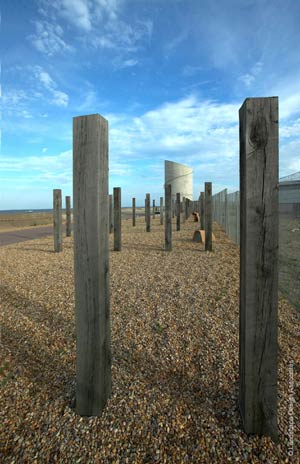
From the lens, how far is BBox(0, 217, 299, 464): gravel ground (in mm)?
1366

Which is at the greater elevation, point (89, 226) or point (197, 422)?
point (89, 226)

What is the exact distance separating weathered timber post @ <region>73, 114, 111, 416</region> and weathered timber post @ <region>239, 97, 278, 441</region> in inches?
31.5

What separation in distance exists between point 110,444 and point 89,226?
118 centimetres

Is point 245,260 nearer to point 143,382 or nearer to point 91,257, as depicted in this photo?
point 91,257

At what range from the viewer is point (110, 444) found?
4.54 feet

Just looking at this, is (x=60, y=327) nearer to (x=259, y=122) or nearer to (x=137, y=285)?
(x=137, y=285)

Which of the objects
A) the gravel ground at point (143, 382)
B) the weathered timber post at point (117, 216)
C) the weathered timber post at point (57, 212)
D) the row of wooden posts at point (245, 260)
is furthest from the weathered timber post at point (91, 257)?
the weathered timber post at point (57, 212)

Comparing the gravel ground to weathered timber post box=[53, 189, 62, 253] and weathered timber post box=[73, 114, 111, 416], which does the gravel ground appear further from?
weathered timber post box=[53, 189, 62, 253]

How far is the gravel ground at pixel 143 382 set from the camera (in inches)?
53.8

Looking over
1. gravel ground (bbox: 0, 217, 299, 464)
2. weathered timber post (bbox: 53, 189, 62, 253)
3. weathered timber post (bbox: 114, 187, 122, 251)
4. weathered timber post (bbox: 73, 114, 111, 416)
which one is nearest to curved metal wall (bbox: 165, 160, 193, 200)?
weathered timber post (bbox: 114, 187, 122, 251)

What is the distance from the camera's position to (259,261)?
1379mm

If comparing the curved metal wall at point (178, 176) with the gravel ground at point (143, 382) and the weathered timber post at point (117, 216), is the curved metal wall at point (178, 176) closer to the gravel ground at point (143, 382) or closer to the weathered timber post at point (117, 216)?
the weathered timber post at point (117, 216)

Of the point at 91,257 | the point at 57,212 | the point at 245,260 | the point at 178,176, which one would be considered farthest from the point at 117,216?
the point at 178,176

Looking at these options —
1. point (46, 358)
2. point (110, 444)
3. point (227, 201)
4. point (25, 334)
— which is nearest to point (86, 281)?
point (110, 444)
